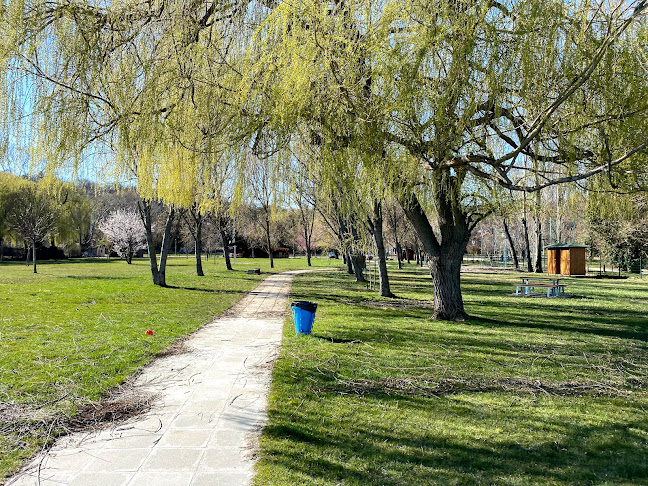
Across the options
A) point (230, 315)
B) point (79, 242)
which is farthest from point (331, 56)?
point (79, 242)

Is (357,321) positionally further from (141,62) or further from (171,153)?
(141,62)

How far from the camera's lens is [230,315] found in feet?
38.2

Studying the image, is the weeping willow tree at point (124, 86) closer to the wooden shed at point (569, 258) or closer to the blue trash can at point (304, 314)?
the blue trash can at point (304, 314)

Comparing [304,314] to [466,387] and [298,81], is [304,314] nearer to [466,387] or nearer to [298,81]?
[466,387]

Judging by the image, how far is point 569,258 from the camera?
3175cm

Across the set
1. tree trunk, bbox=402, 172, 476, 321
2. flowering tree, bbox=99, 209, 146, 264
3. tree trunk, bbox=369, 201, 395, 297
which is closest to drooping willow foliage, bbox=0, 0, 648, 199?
tree trunk, bbox=402, 172, 476, 321

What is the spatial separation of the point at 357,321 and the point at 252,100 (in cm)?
714

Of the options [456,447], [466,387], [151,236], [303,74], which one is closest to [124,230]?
[151,236]

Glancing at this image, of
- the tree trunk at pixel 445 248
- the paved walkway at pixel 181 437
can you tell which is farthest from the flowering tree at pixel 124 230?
the paved walkway at pixel 181 437

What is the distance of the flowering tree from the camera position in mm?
45500

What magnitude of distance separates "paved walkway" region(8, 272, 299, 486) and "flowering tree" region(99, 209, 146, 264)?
4209cm

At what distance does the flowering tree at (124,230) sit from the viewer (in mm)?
→ 45500

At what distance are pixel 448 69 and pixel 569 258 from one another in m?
31.9

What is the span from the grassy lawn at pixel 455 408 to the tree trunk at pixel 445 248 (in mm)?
1420
